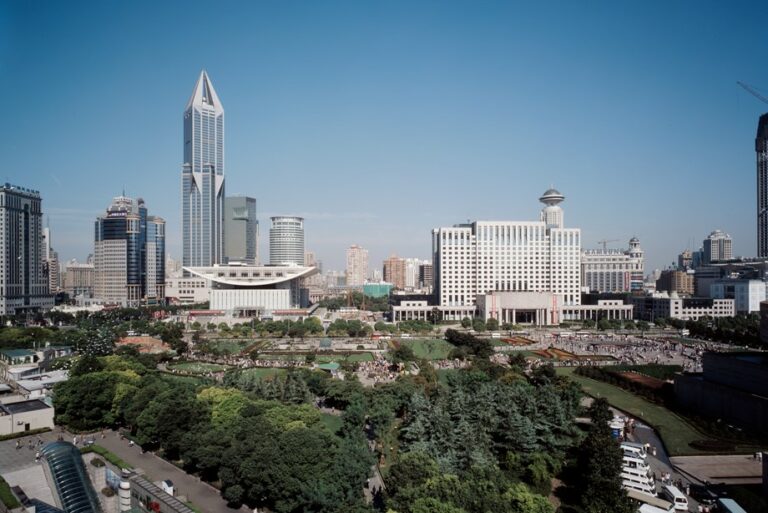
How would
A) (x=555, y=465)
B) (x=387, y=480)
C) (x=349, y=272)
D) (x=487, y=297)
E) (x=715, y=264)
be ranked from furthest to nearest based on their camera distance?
(x=349, y=272) → (x=715, y=264) → (x=487, y=297) → (x=555, y=465) → (x=387, y=480)

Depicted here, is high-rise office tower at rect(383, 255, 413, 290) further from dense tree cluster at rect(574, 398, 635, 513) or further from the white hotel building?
dense tree cluster at rect(574, 398, 635, 513)

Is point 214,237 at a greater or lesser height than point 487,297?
greater

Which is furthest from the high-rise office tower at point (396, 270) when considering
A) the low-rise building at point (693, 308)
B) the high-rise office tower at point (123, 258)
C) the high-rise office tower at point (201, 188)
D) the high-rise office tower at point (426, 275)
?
the low-rise building at point (693, 308)

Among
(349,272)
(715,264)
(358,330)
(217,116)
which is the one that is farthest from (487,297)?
(349,272)

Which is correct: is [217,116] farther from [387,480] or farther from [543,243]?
[387,480]

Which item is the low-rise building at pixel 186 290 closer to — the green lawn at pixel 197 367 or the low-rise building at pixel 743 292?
the green lawn at pixel 197 367

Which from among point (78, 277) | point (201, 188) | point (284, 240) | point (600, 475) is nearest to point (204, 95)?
point (201, 188)

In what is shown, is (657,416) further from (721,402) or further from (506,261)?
(506,261)
